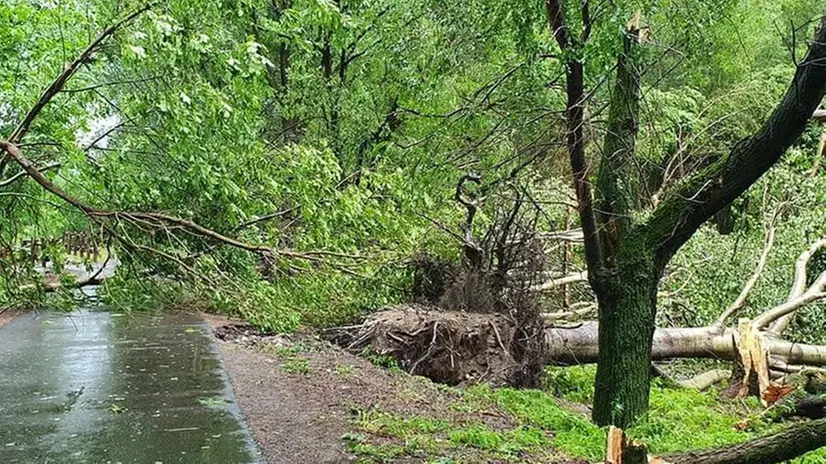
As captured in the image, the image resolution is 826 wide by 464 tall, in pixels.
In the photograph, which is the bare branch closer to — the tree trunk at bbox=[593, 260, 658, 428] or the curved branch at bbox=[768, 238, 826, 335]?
the tree trunk at bbox=[593, 260, 658, 428]

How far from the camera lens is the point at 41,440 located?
5480mm

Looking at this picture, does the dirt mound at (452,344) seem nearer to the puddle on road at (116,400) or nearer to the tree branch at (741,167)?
the puddle on road at (116,400)

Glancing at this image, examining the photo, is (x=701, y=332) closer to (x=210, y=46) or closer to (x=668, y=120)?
(x=668, y=120)

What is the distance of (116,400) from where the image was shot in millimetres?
6781

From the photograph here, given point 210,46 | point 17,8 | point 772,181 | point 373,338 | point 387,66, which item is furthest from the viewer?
point 387,66

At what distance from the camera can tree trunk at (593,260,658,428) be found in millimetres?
6691

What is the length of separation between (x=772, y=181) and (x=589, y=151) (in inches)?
199

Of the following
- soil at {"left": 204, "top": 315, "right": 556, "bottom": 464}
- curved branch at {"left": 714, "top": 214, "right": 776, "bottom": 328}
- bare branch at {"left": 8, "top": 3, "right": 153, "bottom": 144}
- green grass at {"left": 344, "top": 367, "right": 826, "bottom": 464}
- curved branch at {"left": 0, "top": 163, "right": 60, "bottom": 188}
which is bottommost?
green grass at {"left": 344, "top": 367, "right": 826, "bottom": 464}

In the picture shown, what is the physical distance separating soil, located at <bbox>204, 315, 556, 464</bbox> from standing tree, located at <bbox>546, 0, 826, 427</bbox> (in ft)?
3.74

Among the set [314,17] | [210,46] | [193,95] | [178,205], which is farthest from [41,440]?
[314,17]

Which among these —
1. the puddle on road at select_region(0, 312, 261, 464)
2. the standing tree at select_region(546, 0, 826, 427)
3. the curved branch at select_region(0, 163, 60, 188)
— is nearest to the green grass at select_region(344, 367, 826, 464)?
the standing tree at select_region(546, 0, 826, 427)

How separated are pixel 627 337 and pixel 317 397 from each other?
3.03 metres

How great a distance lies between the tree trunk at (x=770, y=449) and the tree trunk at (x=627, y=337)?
313 cm

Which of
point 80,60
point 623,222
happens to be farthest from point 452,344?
point 80,60
